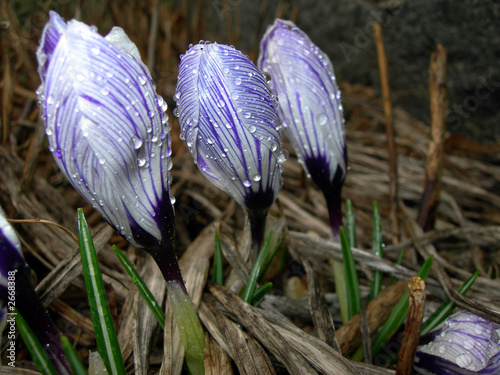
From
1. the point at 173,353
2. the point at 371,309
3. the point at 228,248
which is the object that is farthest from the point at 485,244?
the point at 173,353

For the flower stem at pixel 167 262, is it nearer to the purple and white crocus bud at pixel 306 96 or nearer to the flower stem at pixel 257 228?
the flower stem at pixel 257 228

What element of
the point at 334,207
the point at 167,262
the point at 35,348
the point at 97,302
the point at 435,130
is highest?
the point at 435,130

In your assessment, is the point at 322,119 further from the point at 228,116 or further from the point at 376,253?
the point at 376,253

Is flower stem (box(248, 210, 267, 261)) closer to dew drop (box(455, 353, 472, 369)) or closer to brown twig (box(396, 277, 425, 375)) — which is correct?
brown twig (box(396, 277, 425, 375))

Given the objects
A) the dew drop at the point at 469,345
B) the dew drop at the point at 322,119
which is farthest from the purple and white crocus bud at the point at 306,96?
the dew drop at the point at 469,345

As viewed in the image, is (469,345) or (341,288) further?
(341,288)

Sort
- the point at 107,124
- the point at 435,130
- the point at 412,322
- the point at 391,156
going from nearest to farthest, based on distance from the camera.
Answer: the point at 107,124
the point at 412,322
the point at 435,130
the point at 391,156

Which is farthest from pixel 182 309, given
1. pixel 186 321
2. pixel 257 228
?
pixel 257 228
